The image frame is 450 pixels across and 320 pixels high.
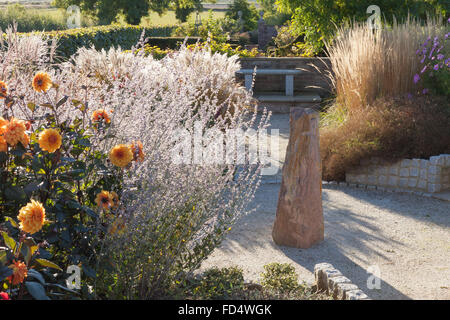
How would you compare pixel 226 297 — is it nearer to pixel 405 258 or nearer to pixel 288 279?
pixel 288 279

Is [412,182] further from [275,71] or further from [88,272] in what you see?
[275,71]

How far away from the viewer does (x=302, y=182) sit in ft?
12.4

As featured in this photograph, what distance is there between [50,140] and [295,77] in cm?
882

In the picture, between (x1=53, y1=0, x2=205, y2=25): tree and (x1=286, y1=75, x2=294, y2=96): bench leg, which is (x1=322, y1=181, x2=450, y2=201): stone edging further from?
(x1=53, y1=0, x2=205, y2=25): tree

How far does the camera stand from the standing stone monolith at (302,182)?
149 inches

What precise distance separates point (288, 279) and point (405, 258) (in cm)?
124

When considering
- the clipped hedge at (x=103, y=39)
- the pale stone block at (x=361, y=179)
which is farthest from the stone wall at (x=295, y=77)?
the pale stone block at (x=361, y=179)

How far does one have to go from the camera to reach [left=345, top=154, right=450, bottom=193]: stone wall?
202 inches

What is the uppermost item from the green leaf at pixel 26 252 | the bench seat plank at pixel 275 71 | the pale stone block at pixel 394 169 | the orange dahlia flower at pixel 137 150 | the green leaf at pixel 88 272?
the bench seat plank at pixel 275 71

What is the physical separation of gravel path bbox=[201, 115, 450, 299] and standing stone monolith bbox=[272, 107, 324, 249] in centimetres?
17

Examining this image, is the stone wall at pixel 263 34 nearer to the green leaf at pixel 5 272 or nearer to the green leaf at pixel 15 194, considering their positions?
the green leaf at pixel 15 194

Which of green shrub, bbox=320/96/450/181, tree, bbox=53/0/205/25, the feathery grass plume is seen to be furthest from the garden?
tree, bbox=53/0/205/25

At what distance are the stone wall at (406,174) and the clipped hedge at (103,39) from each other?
590 centimetres
